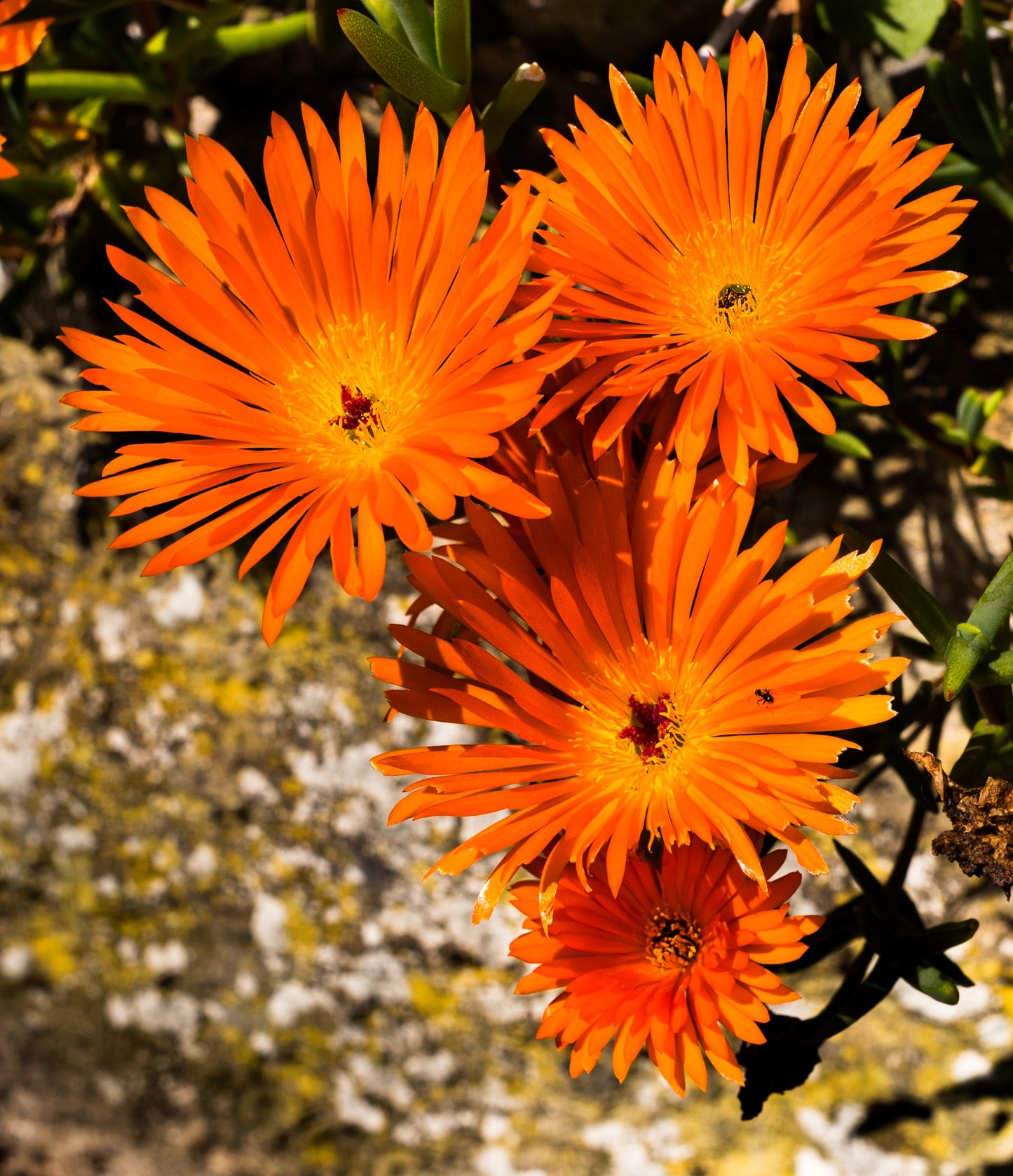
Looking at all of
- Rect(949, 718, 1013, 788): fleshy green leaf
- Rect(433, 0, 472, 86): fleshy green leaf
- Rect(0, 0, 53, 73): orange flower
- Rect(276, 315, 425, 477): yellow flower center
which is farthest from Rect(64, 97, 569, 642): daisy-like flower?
Rect(949, 718, 1013, 788): fleshy green leaf

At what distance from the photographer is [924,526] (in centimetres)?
91

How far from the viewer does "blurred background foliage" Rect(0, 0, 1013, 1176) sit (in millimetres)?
791

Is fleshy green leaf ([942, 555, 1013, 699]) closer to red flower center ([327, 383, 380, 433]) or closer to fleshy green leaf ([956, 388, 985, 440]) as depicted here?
fleshy green leaf ([956, 388, 985, 440])

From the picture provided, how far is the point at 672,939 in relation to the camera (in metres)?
0.57

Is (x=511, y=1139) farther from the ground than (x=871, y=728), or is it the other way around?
(x=871, y=728)

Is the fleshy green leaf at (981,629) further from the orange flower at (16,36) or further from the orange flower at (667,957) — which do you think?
the orange flower at (16,36)

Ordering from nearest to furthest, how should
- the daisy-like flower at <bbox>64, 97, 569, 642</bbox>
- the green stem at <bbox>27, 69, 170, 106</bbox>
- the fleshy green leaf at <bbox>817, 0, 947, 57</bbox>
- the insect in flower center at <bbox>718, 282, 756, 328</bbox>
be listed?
the daisy-like flower at <bbox>64, 97, 569, 642</bbox>
the insect in flower center at <bbox>718, 282, 756, 328</bbox>
the fleshy green leaf at <bbox>817, 0, 947, 57</bbox>
the green stem at <bbox>27, 69, 170, 106</bbox>

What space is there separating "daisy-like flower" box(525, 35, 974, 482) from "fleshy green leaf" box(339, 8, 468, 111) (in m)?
0.11

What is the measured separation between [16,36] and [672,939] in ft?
2.47

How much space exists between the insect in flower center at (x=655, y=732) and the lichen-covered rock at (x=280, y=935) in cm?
43

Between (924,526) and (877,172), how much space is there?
0.46 metres

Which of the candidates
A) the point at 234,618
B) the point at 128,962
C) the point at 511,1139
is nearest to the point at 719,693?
the point at 234,618

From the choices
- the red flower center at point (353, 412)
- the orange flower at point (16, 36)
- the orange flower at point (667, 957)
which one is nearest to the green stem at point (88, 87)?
the orange flower at point (16, 36)

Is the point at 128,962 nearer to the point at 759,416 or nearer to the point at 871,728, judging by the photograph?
the point at 871,728
